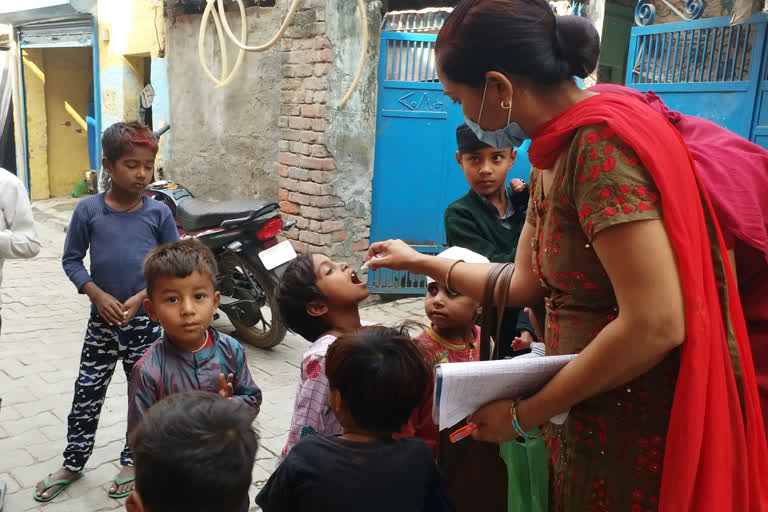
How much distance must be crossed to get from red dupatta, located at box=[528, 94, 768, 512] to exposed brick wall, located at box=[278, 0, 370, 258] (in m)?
4.32

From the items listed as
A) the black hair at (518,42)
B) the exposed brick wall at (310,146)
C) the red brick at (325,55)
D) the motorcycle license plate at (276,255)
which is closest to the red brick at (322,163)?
the exposed brick wall at (310,146)

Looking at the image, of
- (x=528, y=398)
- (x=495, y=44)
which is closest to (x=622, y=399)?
(x=528, y=398)

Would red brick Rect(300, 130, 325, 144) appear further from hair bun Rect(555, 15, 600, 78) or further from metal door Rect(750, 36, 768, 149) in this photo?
hair bun Rect(555, 15, 600, 78)

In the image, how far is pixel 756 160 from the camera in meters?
1.44

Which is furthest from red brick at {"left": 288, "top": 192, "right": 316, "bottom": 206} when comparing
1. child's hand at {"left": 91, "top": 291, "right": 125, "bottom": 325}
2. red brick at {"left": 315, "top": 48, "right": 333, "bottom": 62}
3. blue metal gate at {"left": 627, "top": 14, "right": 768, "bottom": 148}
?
child's hand at {"left": 91, "top": 291, "right": 125, "bottom": 325}

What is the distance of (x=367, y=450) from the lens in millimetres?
1503

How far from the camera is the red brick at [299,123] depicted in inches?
220

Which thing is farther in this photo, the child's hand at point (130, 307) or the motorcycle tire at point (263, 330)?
the motorcycle tire at point (263, 330)

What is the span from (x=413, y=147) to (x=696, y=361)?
15.5 feet

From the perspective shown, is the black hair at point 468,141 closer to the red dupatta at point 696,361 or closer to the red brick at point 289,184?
the red dupatta at point 696,361

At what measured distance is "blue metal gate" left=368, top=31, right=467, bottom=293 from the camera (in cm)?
564

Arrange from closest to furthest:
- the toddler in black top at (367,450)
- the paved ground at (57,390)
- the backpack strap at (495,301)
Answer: the toddler in black top at (367,450), the backpack strap at (495,301), the paved ground at (57,390)

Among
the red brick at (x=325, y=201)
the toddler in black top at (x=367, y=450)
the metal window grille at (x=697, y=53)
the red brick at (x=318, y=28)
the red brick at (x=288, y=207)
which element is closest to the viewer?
the toddler in black top at (x=367, y=450)

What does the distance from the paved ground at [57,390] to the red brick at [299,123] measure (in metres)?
1.67
